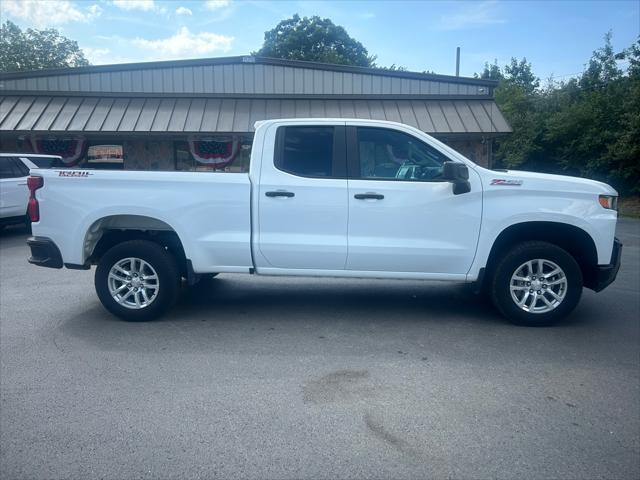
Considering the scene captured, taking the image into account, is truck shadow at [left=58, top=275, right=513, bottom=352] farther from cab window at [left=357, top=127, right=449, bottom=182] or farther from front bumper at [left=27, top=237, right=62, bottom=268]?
cab window at [left=357, top=127, right=449, bottom=182]

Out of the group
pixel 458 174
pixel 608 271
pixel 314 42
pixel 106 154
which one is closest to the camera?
pixel 458 174

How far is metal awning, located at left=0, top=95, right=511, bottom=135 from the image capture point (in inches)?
617

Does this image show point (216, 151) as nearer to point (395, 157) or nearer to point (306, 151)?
point (306, 151)

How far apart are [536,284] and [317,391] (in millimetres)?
2834

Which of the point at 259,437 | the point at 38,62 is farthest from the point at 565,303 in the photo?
the point at 38,62

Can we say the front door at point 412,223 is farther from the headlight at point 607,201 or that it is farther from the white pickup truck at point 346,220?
the headlight at point 607,201

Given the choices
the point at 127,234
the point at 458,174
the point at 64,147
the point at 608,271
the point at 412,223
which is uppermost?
the point at 64,147

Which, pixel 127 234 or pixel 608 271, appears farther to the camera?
pixel 127 234

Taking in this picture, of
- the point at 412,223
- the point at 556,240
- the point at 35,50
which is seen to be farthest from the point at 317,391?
the point at 35,50

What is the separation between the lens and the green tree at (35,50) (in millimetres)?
40062

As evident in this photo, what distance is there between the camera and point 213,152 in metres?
17.1

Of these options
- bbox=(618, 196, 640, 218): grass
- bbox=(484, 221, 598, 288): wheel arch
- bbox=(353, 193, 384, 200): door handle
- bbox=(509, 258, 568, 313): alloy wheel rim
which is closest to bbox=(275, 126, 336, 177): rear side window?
bbox=(353, 193, 384, 200): door handle

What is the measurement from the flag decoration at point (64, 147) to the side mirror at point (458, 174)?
14341 mm

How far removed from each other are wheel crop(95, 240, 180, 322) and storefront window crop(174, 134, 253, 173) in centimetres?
1124
